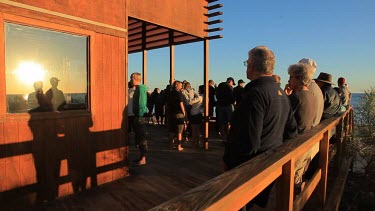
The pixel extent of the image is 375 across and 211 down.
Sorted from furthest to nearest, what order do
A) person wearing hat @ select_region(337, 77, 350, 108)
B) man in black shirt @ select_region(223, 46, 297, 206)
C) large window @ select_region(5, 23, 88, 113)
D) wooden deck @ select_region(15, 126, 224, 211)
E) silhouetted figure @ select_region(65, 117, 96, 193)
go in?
person wearing hat @ select_region(337, 77, 350, 108) < silhouetted figure @ select_region(65, 117, 96, 193) < wooden deck @ select_region(15, 126, 224, 211) < large window @ select_region(5, 23, 88, 113) < man in black shirt @ select_region(223, 46, 297, 206)

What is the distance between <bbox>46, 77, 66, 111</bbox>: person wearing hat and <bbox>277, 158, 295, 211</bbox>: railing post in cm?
303

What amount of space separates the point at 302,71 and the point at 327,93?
1438 millimetres

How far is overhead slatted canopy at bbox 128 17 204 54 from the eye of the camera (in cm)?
716

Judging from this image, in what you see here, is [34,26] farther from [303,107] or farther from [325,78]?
[325,78]

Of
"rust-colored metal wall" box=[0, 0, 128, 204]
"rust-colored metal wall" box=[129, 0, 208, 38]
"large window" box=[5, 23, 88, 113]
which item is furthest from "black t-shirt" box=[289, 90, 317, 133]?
"rust-colored metal wall" box=[129, 0, 208, 38]

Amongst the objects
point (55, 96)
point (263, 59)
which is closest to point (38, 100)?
point (55, 96)

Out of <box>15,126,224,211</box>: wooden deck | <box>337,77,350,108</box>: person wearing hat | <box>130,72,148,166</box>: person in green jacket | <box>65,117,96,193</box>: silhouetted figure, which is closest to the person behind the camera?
<box>15,126,224,211</box>: wooden deck

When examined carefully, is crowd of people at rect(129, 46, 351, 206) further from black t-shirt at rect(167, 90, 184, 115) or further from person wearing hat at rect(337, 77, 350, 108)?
person wearing hat at rect(337, 77, 350, 108)

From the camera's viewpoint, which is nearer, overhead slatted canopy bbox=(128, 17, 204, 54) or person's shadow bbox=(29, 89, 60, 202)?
person's shadow bbox=(29, 89, 60, 202)

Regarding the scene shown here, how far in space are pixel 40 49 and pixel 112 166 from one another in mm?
2052

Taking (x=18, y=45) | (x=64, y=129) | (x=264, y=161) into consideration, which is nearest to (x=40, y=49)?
(x=18, y=45)

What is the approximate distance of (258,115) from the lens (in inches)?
77.0

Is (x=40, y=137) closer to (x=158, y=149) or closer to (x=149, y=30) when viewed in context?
(x=158, y=149)

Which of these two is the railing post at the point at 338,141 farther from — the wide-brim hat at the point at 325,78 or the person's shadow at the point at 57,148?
the person's shadow at the point at 57,148
